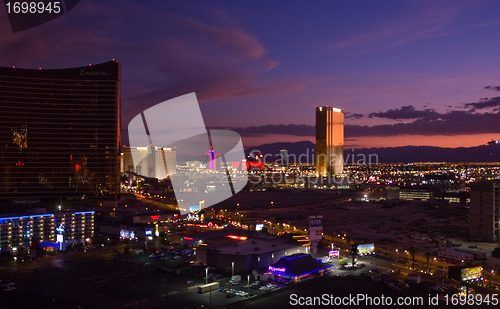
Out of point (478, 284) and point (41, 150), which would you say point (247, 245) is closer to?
point (478, 284)

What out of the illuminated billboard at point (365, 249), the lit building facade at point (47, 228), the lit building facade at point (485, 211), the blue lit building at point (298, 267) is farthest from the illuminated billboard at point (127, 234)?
the lit building facade at point (485, 211)

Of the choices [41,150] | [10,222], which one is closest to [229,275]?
[10,222]

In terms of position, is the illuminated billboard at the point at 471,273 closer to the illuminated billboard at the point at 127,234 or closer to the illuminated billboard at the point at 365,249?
the illuminated billboard at the point at 365,249

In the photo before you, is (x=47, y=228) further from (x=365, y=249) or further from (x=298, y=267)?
(x=365, y=249)

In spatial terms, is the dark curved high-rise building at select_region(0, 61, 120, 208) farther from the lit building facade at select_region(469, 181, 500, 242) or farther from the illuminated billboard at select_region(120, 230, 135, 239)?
the lit building facade at select_region(469, 181, 500, 242)

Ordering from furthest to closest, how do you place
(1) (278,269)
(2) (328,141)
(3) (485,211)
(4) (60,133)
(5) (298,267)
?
(2) (328,141)
(4) (60,133)
(3) (485,211)
(1) (278,269)
(5) (298,267)

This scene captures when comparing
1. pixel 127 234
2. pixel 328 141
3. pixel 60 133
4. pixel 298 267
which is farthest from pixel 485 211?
pixel 328 141

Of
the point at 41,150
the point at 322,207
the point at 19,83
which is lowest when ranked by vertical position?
the point at 322,207
